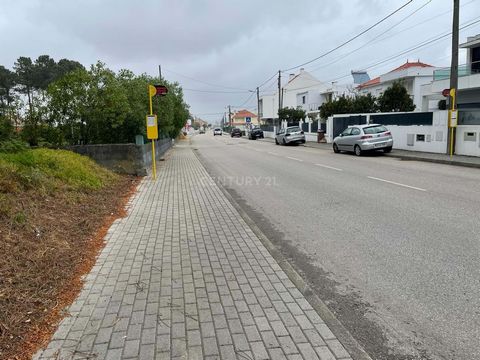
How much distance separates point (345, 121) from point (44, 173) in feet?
83.2

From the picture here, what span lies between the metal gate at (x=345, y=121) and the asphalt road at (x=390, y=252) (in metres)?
16.8

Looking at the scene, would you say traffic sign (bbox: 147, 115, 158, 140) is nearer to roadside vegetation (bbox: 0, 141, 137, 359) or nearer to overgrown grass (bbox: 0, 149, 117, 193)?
overgrown grass (bbox: 0, 149, 117, 193)

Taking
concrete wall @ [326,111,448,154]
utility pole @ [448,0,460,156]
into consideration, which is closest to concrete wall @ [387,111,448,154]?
concrete wall @ [326,111,448,154]

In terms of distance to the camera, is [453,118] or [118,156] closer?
[118,156]

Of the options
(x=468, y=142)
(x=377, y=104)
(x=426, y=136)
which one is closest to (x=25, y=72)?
(x=377, y=104)

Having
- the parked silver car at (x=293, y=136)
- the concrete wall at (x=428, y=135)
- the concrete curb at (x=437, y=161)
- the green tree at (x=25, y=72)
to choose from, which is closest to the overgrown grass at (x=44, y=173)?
the concrete curb at (x=437, y=161)

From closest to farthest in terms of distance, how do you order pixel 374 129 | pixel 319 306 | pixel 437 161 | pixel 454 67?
pixel 319 306 → pixel 437 161 → pixel 454 67 → pixel 374 129

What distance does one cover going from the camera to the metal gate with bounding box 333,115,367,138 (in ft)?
91.2

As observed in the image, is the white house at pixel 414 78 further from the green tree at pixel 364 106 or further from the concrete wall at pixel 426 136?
the concrete wall at pixel 426 136

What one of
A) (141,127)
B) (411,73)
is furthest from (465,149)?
(411,73)

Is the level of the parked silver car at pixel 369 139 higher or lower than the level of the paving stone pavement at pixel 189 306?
higher

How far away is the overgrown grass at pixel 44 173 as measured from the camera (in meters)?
6.93

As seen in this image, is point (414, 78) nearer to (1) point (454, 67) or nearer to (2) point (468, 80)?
(2) point (468, 80)

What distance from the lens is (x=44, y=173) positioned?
824 cm
